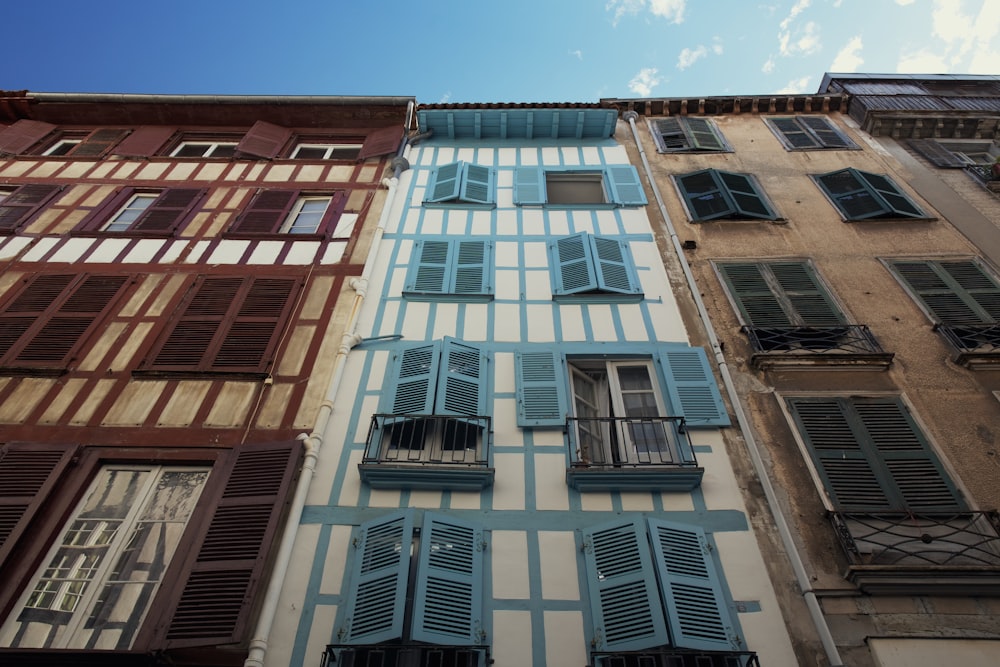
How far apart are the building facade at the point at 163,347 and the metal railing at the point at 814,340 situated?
5601 millimetres

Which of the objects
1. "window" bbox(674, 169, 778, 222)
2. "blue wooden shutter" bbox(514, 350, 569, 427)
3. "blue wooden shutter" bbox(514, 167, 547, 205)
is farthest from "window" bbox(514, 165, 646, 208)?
"blue wooden shutter" bbox(514, 350, 569, 427)

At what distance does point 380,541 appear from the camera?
226 inches

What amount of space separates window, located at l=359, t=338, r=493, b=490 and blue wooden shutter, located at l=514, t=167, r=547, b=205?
167 inches

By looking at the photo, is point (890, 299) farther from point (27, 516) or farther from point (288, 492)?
point (27, 516)

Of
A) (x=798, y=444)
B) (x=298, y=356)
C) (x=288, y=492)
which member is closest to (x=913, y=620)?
(x=798, y=444)

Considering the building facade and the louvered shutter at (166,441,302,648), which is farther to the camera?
the building facade

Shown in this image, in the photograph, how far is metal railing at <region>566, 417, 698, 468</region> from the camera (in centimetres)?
652

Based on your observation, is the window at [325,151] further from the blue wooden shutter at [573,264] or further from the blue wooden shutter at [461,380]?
the blue wooden shutter at [461,380]

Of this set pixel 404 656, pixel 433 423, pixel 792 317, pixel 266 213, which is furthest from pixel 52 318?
pixel 792 317

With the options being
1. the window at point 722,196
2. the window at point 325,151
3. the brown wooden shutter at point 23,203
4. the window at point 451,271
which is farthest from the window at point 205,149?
the window at point 722,196

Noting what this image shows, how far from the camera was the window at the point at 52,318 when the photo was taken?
759 centimetres

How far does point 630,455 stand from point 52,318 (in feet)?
25.2

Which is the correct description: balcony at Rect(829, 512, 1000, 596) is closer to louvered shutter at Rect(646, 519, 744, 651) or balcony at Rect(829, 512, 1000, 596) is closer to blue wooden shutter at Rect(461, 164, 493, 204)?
louvered shutter at Rect(646, 519, 744, 651)

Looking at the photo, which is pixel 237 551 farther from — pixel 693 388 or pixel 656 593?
pixel 693 388
